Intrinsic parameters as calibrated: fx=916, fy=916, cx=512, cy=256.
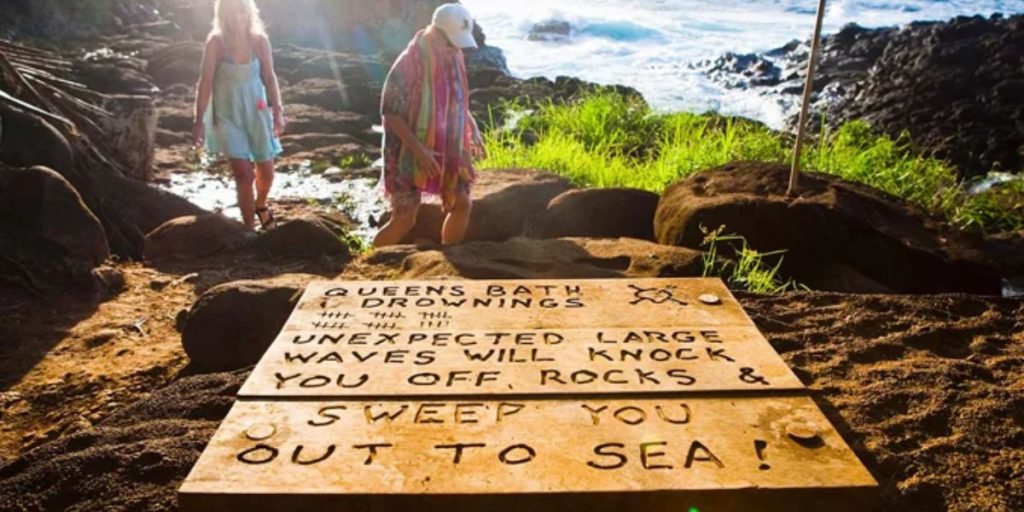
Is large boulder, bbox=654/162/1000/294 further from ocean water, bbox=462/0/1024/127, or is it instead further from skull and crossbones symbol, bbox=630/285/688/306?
ocean water, bbox=462/0/1024/127

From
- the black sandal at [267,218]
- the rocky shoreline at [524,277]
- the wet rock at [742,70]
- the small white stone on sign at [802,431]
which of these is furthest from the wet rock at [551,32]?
the small white stone on sign at [802,431]

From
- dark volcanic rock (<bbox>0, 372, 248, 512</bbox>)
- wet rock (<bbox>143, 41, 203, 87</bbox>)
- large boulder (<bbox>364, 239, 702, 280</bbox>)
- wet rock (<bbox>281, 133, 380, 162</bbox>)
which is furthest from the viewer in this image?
wet rock (<bbox>143, 41, 203, 87</bbox>)

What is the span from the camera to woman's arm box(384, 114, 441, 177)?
4516 millimetres

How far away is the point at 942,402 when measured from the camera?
9.51 feet

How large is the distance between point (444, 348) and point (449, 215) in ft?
7.87

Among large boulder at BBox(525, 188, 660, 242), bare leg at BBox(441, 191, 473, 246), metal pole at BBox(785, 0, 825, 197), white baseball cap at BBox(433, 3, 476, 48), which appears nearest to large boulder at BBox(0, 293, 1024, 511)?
metal pole at BBox(785, 0, 825, 197)

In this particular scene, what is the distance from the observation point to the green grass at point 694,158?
6730 mm

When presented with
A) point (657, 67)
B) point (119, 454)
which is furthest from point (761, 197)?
point (657, 67)

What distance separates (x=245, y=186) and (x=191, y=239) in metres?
0.51

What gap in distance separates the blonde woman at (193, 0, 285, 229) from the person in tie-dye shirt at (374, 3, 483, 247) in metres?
1.54

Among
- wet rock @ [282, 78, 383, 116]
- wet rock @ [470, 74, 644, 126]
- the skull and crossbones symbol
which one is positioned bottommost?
wet rock @ [282, 78, 383, 116]

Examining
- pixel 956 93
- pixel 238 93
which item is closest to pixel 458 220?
pixel 238 93

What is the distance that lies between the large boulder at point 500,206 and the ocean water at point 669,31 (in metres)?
11.4

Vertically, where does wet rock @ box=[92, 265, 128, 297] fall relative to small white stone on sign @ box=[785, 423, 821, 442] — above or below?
below
